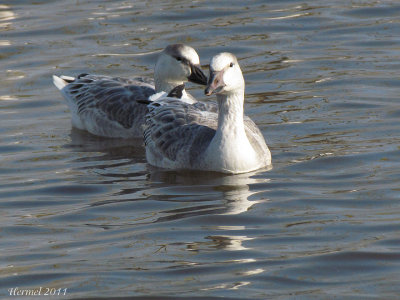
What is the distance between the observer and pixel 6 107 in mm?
13773

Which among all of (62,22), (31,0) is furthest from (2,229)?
(31,0)

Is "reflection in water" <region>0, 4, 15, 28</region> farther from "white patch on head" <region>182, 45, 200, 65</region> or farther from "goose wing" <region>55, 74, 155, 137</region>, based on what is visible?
"white patch on head" <region>182, 45, 200, 65</region>

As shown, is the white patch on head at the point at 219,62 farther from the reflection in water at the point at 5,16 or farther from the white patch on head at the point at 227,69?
the reflection in water at the point at 5,16

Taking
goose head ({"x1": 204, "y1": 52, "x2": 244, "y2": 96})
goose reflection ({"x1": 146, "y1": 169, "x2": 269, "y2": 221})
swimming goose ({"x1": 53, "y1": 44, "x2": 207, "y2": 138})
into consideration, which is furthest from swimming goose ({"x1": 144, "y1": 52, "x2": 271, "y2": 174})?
swimming goose ({"x1": 53, "y1": 44, "x2": 207, "y2": 138})

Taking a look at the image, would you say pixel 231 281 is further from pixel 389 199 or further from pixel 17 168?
pixel 17 168

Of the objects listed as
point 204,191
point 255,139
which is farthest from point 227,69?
point 204,191

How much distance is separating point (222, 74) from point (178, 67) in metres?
3.00

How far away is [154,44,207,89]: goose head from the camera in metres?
12.9

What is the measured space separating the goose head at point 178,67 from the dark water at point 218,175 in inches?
33.4

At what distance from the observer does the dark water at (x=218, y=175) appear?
738cm

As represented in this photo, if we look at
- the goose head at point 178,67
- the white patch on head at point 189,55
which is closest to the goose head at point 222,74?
the goose head at point 178,67

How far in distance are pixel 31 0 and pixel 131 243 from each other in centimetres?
1207

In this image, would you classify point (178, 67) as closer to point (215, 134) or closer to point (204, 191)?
point (215, 134)

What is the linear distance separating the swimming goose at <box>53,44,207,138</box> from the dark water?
27 cm
